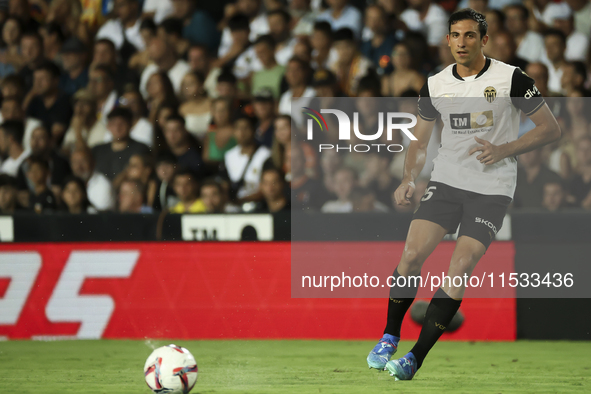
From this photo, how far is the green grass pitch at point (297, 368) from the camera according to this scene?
16.7 ft

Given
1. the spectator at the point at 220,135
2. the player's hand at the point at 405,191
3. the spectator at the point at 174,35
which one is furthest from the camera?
the spectator at the point at 174,35

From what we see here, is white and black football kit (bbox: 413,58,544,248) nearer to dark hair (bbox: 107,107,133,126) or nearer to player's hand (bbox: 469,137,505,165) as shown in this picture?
player's hand (bbox: 469,137,505,165)

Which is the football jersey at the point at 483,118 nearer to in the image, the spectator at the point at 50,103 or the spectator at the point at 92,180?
the spectator at the point at 92,180

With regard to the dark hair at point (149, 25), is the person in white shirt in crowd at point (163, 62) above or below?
below

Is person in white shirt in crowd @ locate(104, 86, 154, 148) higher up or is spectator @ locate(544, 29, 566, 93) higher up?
spectator @ locate(544, 29, 566, 93)

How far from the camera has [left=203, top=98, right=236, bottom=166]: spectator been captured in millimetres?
8234

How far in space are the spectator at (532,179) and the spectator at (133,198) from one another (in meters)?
3.56

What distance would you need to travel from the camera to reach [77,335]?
303 inches

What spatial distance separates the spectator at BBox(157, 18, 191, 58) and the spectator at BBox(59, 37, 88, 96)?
3.49 feet

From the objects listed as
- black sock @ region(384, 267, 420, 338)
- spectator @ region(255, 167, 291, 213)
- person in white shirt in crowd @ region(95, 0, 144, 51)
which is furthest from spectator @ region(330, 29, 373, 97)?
black sock @ region(384, 267, 420, 338)

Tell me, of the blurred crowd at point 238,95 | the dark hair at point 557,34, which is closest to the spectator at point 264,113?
the blurred crowd at point 238,95

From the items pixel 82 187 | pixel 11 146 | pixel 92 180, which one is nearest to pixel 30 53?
pixel 11 146

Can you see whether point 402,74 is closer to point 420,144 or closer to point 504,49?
point 504,49

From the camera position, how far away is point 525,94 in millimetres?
5250
